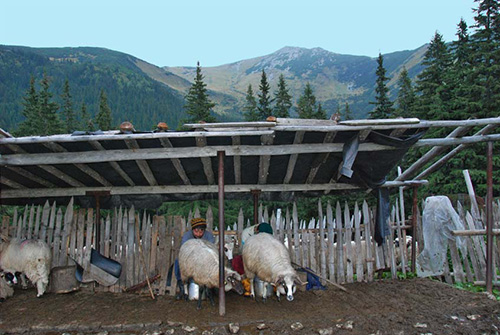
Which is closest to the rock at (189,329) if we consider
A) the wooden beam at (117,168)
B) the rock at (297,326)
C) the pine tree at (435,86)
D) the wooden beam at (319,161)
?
the rock at (297,326)

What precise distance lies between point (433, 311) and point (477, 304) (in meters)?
0.91

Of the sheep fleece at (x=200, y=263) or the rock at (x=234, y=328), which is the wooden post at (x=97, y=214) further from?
the rock at (x=234, y=328)

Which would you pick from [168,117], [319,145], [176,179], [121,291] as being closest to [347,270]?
[319,145]

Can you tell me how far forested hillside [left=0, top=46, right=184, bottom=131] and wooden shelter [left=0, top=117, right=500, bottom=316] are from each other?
72.7m

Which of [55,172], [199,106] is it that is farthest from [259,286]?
[199,106]

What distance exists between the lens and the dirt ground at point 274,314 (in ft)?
17.2

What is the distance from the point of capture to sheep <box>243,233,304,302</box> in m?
5.72

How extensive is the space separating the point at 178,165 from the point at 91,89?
109597 millimetres

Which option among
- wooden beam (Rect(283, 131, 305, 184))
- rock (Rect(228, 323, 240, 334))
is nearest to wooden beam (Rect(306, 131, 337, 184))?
wooden beam (Rect(283, 131, 305, 184))

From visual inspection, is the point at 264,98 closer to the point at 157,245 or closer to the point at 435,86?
the point at 435,86

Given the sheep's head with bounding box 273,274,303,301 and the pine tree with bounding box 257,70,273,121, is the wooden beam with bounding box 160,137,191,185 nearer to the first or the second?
the sheep's head with bounding box 273,274,303,301

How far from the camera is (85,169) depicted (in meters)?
7.31

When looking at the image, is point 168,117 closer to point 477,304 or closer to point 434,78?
point 434,78

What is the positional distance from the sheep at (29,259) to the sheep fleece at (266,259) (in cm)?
404
